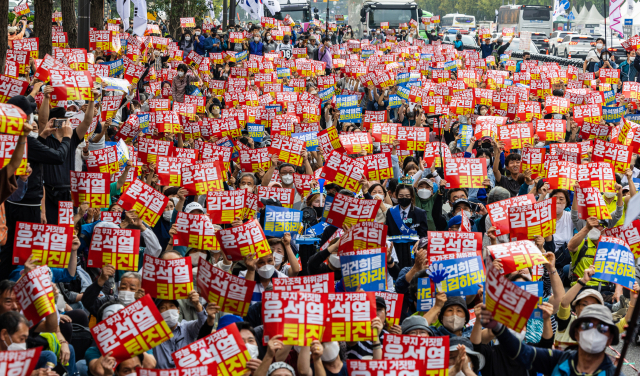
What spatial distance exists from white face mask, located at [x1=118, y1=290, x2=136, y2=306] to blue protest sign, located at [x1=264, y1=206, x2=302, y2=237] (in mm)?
1922

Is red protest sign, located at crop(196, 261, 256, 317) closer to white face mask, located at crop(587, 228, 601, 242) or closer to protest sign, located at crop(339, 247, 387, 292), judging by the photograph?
protest sign, located at crop(339, 247, 387, 292)

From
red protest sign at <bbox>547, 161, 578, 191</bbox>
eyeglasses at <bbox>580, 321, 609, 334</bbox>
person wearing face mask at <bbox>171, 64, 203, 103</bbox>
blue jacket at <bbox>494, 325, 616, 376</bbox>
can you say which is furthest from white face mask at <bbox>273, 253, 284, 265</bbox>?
person wearing face mask at <bbox>171, 64, 203, 103</bbox>

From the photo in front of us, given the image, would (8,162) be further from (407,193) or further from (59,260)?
(407,193)

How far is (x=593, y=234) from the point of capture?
7426 mm

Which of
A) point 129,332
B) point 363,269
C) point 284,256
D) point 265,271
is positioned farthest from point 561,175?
point 129,332

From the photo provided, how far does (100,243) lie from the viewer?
22.0 feet

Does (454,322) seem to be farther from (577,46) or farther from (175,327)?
(577,46)

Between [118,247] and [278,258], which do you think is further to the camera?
[278,258]

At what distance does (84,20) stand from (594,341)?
13.2m

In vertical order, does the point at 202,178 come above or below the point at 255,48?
below

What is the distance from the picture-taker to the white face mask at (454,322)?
18.9ft

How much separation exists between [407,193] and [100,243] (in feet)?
10.6

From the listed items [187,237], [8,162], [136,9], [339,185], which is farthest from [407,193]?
[136,9]

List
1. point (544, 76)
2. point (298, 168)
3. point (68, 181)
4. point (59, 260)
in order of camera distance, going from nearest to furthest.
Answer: point (59, 260) → point (68, 181) → point (298, 168) → point (544, 76)
